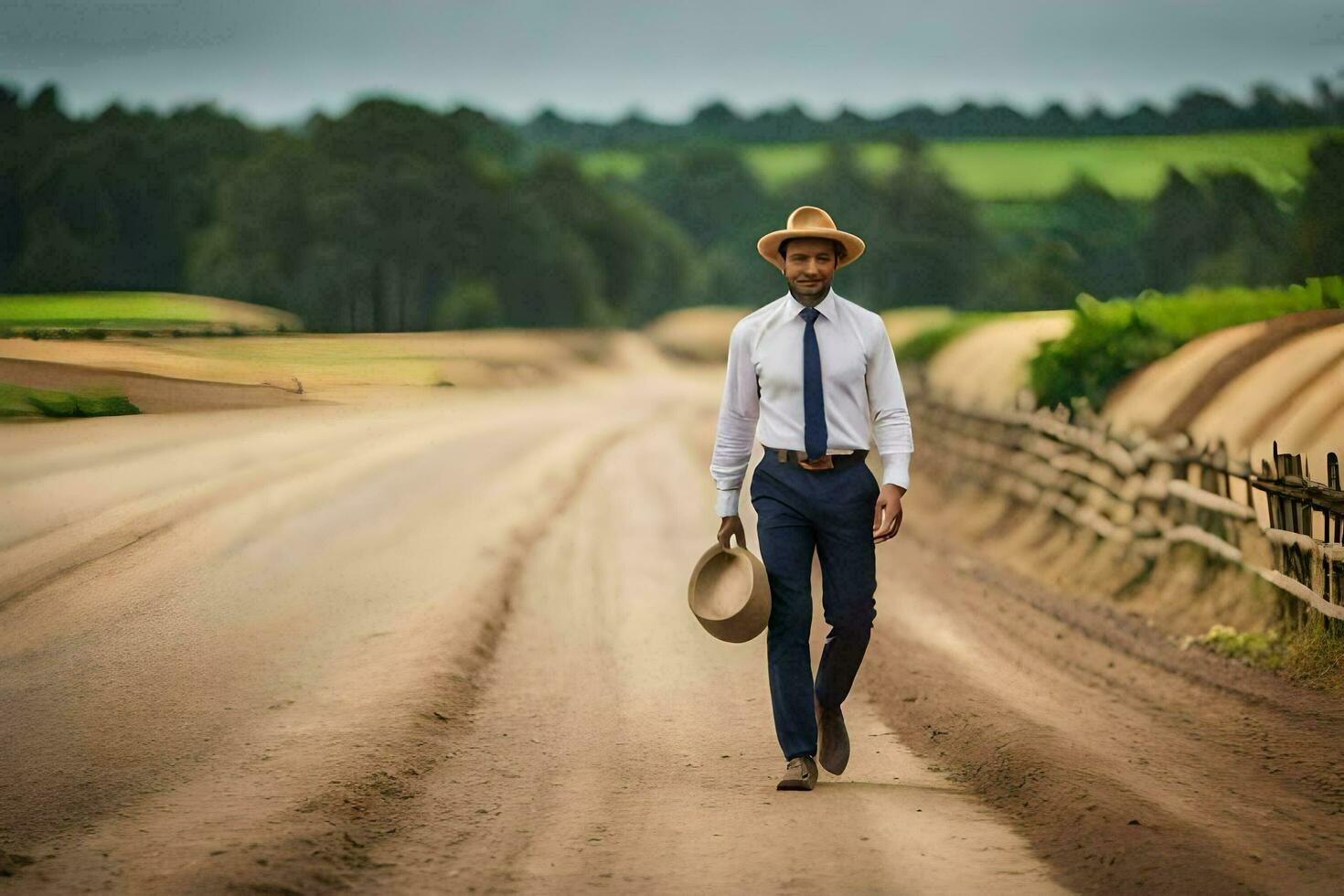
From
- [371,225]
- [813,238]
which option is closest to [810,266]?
[813,238]

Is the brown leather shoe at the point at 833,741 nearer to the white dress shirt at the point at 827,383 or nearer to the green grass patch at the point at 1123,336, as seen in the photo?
the white dress shirt at the point at 827,383

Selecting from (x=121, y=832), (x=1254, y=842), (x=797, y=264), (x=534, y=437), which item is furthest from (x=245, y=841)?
(x=534, y=437)

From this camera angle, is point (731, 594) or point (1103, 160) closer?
point (731, 594)

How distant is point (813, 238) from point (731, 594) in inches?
54.3

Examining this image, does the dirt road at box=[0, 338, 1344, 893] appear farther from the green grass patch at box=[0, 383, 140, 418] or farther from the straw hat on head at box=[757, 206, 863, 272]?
the straw hat on head at box=[757, 206, 863, 272]

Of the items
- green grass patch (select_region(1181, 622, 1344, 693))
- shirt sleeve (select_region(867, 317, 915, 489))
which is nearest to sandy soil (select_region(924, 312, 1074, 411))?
green grass patch (select_region(1181, 622, 1344, 693))

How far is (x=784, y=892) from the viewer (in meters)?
4.61

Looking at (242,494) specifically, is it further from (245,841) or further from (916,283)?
(916,283)

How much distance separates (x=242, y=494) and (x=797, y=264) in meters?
Answer: 3.62

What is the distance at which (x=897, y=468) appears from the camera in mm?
5863

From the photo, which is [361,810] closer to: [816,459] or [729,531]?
[729,531]

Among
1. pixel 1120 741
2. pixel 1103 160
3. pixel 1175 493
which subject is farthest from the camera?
pixel 1103 160

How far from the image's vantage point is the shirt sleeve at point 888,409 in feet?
19.3

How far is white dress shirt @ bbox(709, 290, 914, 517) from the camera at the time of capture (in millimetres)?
5836
